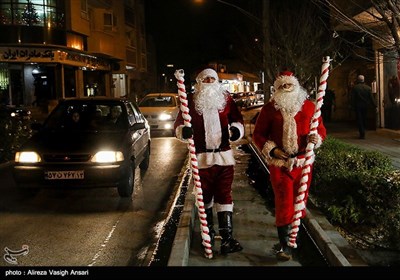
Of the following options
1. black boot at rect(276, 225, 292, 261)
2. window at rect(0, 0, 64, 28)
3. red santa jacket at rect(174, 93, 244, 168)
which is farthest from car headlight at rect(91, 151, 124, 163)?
window at rect(0, 0, 64, 28)

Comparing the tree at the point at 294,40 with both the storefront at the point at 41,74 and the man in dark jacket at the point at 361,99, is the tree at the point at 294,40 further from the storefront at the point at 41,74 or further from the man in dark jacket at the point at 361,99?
the storefront at the point at 41,74

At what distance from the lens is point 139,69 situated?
160ft

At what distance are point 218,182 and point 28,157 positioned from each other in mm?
3760

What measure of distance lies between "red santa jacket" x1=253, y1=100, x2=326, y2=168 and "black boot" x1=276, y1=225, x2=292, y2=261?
670 millimetres

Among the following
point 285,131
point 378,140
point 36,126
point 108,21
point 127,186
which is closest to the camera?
point 285,131

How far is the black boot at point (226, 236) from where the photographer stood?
5199 mm

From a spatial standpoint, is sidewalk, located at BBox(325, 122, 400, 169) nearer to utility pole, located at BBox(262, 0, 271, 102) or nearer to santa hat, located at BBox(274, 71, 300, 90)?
utility pole, located at BBox(262, 0, 271, 102)

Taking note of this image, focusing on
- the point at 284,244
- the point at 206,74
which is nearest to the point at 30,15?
the point at 206,74

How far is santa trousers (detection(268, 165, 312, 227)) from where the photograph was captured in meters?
4.93

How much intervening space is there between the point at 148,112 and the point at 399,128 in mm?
8926

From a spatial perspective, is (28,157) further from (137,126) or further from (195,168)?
(195,168)

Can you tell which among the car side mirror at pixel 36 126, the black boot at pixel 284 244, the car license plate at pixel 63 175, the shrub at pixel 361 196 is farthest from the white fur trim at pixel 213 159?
the car side mirror at pixel 36 126

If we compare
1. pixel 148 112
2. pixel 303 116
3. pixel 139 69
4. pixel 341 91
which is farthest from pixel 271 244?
pixel 139 69

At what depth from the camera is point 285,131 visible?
4.97 meters
